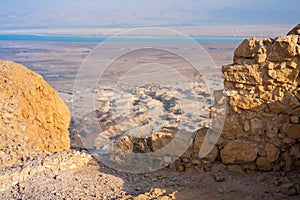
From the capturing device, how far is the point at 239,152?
5977 millimetres

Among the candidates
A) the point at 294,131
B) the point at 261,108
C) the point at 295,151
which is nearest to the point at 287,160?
the point at 295,151

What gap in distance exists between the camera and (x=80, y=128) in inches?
773

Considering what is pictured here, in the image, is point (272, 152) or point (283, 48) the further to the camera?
point (272, 152)

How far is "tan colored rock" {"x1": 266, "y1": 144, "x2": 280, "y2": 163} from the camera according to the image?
19.1 feet

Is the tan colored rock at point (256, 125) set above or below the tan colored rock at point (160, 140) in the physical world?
above

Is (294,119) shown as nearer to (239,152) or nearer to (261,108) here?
(261,108)

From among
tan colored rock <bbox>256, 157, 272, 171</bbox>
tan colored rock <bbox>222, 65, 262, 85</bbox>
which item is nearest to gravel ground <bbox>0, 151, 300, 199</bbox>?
tan colored rock <bbox>256, 157, 272, 171</bbox>

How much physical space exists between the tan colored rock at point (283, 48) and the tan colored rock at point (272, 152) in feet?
4.76

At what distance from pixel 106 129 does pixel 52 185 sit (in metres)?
13.2

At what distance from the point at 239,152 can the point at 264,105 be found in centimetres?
91

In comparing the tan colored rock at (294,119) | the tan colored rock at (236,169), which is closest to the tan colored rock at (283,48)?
the tan colored rock at (294,119)

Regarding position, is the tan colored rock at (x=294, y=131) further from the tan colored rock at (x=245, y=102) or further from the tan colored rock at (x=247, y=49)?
the tan colored rock at (x=247, y=49)

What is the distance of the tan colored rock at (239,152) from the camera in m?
5.91

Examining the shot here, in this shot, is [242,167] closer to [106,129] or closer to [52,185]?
[52,185]
